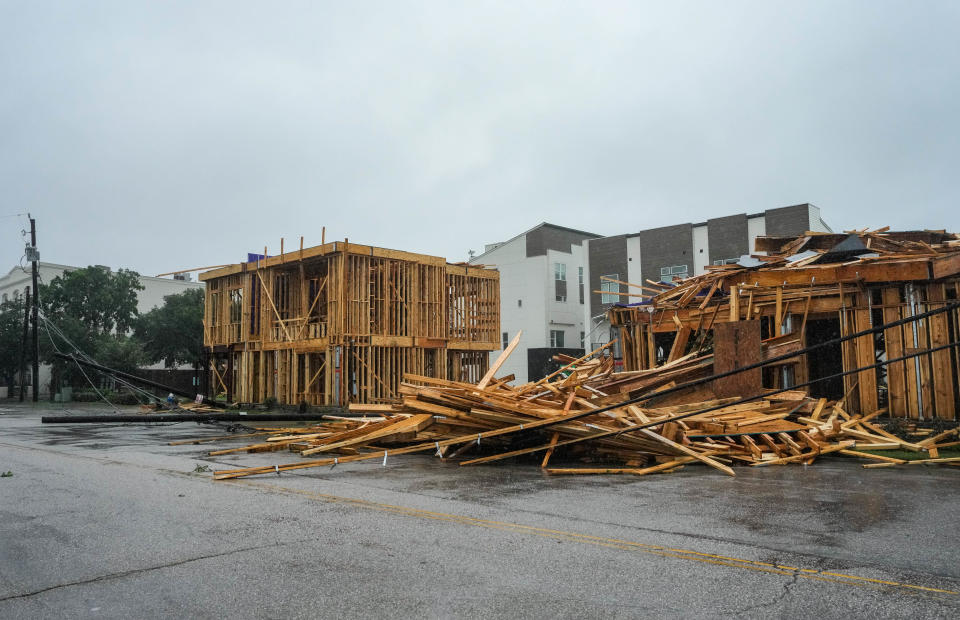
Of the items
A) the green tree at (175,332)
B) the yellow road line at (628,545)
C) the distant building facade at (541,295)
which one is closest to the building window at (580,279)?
the distant building facade at (541,295)

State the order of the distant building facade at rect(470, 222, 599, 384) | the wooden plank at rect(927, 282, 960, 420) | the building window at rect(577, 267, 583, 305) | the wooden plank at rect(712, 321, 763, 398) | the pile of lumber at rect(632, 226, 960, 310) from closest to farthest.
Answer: the wooden plank at rect(927, 282, 960, 420) < the wooden plank at rect(712, 321, 763, 398) < the pile of lumber at rect(632, 226, 960, 310) < the distant building facade at rect(470, 222, 599, 384) < the building window at rect(577, 267, 583, 305)

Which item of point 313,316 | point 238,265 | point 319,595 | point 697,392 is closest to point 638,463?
point 697,392

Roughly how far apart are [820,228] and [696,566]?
145 ft

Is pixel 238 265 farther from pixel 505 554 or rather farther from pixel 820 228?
pixel 820 228

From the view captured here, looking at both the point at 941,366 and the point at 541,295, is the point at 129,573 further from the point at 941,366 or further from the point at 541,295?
the point at 541,295

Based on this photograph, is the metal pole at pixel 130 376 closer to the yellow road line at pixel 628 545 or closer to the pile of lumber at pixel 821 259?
the yellow road line at pixel 628 545

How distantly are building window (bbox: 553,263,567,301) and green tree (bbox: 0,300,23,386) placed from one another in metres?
41.0

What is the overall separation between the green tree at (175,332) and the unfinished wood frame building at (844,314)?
4609 centimetres

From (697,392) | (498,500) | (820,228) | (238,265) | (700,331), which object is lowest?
(498,500)

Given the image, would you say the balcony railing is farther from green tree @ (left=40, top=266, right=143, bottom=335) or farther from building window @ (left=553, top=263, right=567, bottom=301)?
green tree @ (left=40, top=266, right=143, bottom=335)

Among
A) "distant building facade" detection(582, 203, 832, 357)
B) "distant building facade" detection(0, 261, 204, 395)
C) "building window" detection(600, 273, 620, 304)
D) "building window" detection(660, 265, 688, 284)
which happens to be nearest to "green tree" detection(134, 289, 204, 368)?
"distant building facade" detection(0, 261, 204, 395)

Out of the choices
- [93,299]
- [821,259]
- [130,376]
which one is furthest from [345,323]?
[93,299]

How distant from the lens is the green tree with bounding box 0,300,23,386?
54906 mm

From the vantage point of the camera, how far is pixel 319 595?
4.66 meters
